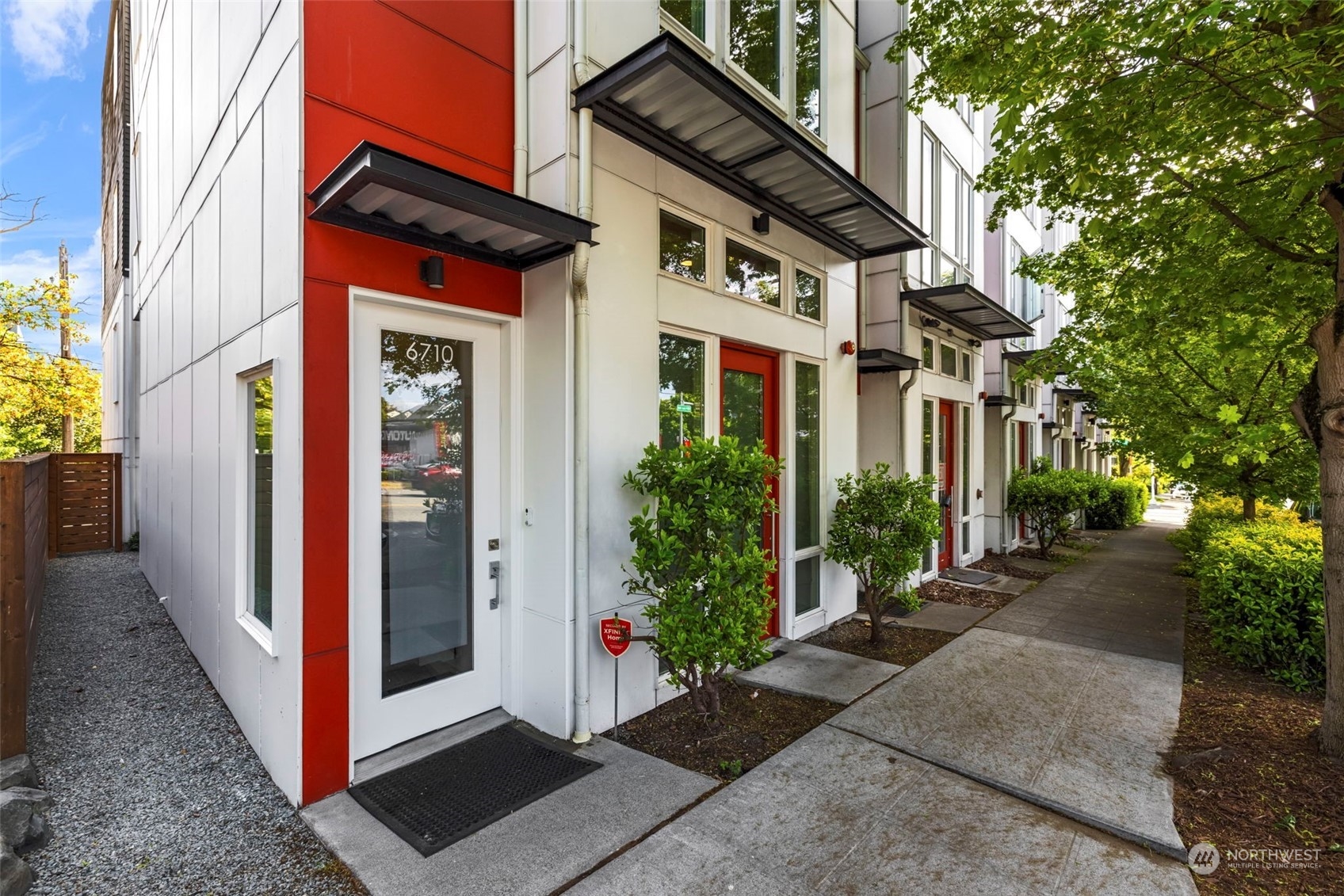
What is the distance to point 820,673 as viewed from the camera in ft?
15.6

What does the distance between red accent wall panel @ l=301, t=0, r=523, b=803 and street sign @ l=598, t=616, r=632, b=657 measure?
1358 mm

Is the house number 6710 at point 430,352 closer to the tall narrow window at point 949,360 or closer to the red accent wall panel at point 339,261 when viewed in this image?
the red accent wall panel at point 339,261

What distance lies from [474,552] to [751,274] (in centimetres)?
322

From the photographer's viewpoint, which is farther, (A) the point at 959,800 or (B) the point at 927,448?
(B) the point at 927,448

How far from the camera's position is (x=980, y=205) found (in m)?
10.1

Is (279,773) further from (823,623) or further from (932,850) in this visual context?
(823,623)

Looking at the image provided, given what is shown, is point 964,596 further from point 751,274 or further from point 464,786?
point 464,786

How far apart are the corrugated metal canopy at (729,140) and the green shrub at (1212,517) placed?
6.68 metres

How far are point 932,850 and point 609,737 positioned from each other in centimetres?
186

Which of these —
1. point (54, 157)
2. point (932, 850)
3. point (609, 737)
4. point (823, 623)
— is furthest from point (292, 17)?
point (54, 157)

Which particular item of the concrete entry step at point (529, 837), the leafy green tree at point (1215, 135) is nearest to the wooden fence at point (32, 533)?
the concrete entry step at point (529, 837)

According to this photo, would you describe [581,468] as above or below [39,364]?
below

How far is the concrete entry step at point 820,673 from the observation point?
4414 mm

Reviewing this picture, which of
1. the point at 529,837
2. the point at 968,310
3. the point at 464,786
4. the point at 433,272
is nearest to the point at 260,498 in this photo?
the point at 433,272
